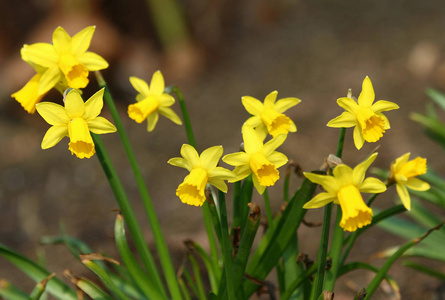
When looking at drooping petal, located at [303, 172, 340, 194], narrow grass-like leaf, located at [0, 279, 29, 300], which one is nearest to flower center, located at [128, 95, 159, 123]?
drooping petal, located at [303, 172, 340, 194]

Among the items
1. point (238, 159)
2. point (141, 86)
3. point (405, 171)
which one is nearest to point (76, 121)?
point (141, 86)

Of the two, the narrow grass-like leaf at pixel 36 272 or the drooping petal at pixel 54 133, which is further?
the narrow grass-like leaf at pixel 36 272

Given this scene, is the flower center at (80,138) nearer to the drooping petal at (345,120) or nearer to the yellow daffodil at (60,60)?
the yellow daffodil at (60,60)

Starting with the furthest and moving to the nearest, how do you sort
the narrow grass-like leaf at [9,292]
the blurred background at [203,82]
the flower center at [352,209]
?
1. the blurred background at [203,82]
2. the narrow grass-like leaf at [9,292]
3. the flower center at [352,209]

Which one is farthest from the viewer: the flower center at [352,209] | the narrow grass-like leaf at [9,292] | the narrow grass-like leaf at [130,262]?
the narrow grass-like leaf at [9,292]

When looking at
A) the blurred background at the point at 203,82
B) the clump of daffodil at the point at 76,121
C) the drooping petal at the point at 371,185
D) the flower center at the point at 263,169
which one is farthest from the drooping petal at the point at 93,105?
the blurred background at the point at 203,82

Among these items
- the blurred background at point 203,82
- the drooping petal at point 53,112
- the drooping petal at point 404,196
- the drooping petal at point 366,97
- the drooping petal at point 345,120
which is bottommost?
the drooping petal at point 53,112

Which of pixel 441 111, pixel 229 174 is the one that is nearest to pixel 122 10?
pixel 441 111
